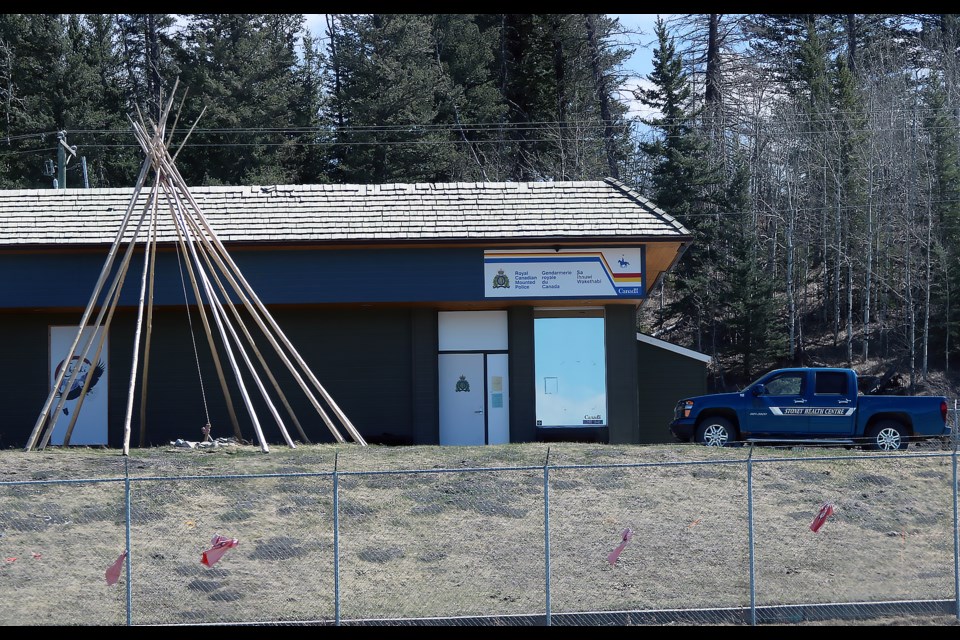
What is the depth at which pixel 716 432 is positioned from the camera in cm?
1981

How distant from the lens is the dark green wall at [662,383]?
2486 centimetres

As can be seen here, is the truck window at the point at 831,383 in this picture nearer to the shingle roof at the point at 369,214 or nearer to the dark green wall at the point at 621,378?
the dark green wall at the point at 621,378

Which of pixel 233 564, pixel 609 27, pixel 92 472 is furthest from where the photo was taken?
pixel 609 27

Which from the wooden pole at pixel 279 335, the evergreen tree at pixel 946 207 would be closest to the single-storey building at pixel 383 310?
the wooden pole at pixel 279 335

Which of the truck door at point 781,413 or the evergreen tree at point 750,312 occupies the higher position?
the evergreen tree at point 750,312

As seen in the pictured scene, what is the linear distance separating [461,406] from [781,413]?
638 centimetres

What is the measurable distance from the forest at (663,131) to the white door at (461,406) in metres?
20.8

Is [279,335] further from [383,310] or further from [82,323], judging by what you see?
[82,323]

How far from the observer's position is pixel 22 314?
2198cm

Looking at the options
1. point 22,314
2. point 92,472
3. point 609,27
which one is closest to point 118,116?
point 609,27

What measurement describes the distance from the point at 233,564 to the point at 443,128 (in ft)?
117

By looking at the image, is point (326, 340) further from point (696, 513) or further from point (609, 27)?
point (609, 27)

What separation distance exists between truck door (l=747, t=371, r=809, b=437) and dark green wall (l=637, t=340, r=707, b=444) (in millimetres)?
5157

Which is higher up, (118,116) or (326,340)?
(118,116)
